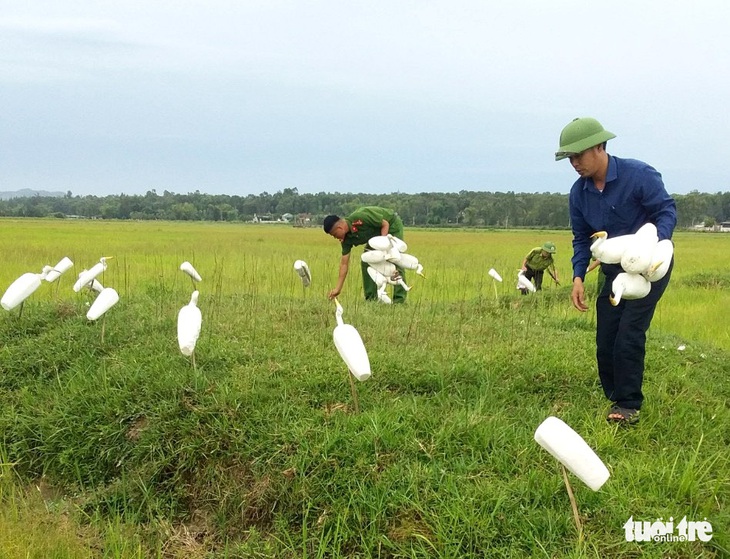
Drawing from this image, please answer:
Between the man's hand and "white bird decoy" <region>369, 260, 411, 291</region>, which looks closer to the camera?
the man's hand

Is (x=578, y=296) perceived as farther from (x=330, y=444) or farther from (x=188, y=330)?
(x=188, y=330)

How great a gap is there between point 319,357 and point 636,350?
1891mm

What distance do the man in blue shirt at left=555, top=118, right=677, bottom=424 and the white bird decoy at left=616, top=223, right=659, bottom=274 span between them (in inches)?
6.9

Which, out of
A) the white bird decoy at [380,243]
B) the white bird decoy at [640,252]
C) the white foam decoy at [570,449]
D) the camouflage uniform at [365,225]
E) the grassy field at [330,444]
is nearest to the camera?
the white foam decoy at [570,449]

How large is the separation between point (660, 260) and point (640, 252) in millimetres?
103

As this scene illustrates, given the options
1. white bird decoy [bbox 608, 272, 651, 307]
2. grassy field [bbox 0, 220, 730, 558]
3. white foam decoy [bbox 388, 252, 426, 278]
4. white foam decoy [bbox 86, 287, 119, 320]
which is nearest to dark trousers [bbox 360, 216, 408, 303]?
white foam decoy [bbox 388, 252, 426, 278]

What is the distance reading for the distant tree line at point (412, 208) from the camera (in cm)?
4769

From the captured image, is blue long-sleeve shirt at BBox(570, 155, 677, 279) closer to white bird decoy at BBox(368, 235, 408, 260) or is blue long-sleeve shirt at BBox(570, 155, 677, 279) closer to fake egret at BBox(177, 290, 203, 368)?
white bird decoy at BBox(368, 235, 408, 260)

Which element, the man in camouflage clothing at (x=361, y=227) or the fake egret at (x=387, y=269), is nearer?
the fake egret at (x=387, y=269)

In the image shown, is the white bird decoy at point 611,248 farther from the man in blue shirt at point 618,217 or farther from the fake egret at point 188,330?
the fake egret at point 188,330

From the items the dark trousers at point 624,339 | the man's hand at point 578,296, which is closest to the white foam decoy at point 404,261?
the man's hand at point 578,296

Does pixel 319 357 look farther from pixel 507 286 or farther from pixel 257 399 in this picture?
pixel 507 286

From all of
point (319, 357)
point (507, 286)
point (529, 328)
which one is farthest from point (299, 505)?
point (507, 286)

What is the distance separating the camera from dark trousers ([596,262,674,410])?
291 cm
